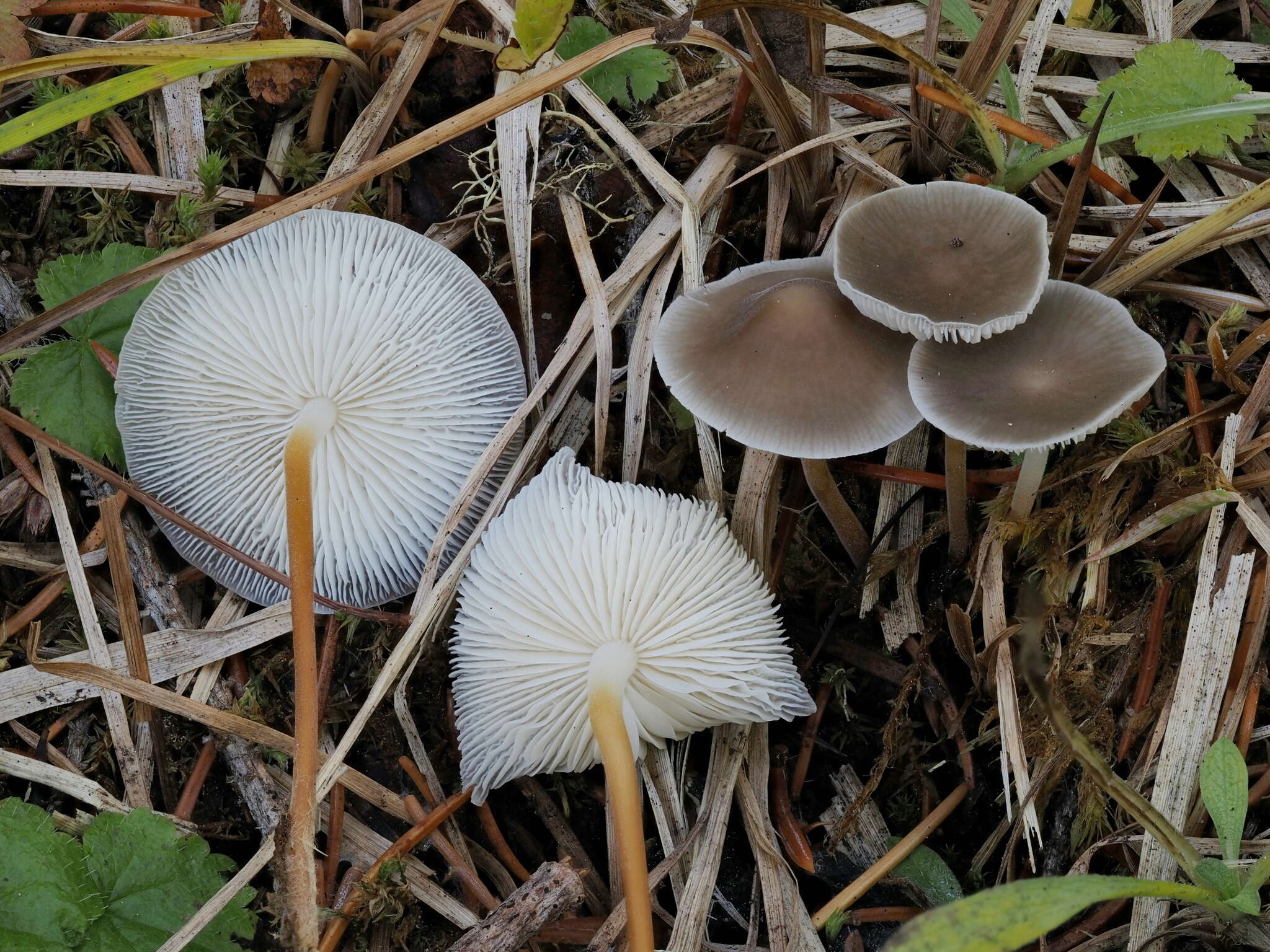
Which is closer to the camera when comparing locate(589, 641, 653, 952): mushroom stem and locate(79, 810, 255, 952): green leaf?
locate(589, 641, 653, 952): mushroom stem

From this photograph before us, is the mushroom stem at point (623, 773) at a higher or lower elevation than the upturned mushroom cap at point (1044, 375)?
lower

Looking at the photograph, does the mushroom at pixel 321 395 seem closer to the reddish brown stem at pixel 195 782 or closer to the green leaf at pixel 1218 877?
the reddish brown stem at pixel 195 782

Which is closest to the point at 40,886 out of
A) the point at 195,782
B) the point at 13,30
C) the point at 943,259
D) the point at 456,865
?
the point at 195,782

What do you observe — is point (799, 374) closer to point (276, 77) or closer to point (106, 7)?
point (276, 77)

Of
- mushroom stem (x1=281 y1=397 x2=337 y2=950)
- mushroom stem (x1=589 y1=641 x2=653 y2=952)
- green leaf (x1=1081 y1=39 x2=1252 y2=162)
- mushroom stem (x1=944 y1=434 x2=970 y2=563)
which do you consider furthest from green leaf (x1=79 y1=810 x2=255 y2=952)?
green leaf (x1=1081 y1=39 x2=1252 y2=162)

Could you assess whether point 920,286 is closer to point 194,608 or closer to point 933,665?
point 933,665

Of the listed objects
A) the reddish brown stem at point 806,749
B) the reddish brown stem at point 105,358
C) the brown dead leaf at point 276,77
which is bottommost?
the reddish brown stem at point 806,749

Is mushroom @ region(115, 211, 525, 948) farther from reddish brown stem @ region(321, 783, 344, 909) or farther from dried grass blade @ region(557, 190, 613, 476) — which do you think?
reddish brown stem @ region(321, 783, 344, 909)

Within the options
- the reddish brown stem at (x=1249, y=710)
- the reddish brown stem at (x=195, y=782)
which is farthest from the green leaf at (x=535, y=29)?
the reddish brown stem at (x=1249, y=710)
